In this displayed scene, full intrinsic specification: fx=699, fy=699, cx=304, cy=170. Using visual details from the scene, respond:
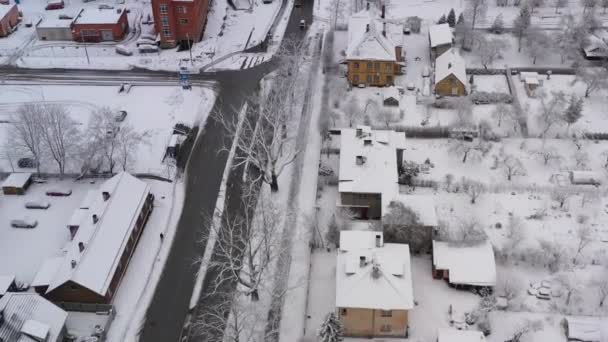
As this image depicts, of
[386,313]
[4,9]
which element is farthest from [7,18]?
[386,313]

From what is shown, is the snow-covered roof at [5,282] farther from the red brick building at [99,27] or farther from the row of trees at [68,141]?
the red brick building at [99,27]

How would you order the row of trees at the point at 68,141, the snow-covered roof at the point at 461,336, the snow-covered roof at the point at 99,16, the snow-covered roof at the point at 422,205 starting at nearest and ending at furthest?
the snow-covered roof at the point at 461,336 < the snow-covered roof at the point at 422,205 < the row of trees at the point at 68,141 < the snow-covered roof at the point at 99,16

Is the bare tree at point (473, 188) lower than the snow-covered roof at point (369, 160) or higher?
lower

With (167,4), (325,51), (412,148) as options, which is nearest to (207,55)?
(167,4)

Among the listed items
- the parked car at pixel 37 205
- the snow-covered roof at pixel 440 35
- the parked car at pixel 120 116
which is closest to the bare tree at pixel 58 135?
the parked car at pixel 37 205

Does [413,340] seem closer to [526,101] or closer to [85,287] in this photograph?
[85,287]

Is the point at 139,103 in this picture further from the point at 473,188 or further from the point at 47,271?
the point at 473,188
